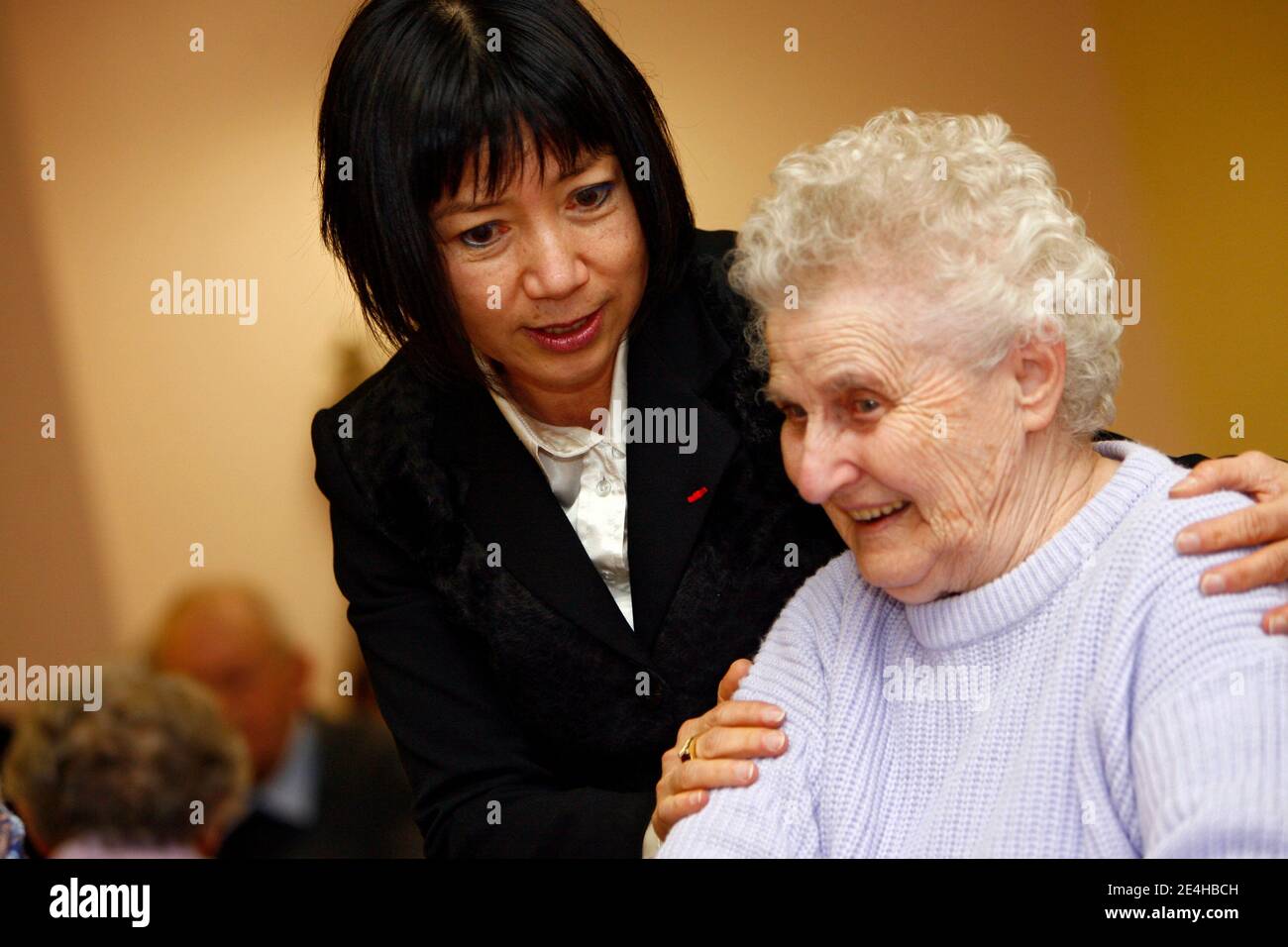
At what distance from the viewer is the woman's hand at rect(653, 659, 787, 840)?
1.66 m

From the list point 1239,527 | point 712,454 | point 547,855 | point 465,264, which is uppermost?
point 465,264

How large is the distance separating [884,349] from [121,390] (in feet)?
11.3

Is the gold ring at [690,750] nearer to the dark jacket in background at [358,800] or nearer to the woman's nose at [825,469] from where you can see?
the woman's nose at [825,469]

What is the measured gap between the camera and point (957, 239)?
1557 millimetres

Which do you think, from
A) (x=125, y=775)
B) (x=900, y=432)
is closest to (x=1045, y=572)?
(x=900, y=432)

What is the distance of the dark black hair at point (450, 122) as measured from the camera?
5.86ft

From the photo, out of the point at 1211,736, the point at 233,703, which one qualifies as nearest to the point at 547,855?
the point at 1211,736

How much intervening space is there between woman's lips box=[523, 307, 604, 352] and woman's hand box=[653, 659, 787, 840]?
53 centimetres

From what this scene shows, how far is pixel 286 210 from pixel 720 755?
10.1ft

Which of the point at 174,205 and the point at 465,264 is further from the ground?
the point at 174,205

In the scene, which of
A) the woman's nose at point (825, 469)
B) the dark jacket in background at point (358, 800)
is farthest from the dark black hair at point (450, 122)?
the dark jacket in background at point (358, 800)

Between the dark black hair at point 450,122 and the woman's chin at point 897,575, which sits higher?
the dark black hair at point 450,122
